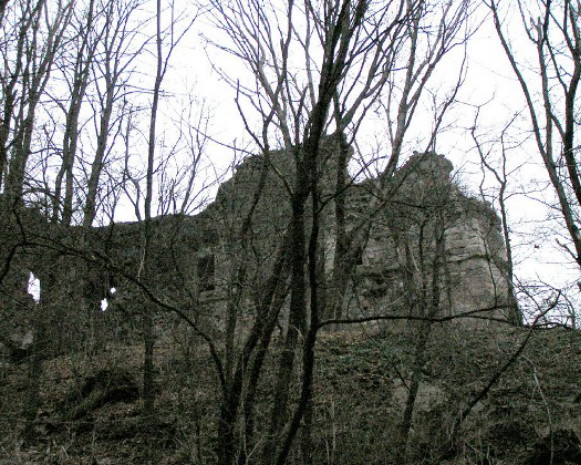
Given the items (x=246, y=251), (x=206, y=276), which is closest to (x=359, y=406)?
(x=246, y=251)

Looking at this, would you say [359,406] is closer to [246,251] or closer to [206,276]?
[246,251]

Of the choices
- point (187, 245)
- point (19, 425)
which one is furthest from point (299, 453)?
point (187, 245)

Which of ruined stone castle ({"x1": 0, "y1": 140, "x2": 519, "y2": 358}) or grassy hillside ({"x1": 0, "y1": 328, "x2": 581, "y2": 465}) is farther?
ruined stone castle ({"x1": 0, "y1": 140, "x2": 519, "y2": 358})

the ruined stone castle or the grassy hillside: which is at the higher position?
the ruined stone castle

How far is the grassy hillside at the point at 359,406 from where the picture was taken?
4852 mm

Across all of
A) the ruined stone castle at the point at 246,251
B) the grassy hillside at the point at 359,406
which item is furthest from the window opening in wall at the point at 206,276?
the grassy hillside at the point at 359,406

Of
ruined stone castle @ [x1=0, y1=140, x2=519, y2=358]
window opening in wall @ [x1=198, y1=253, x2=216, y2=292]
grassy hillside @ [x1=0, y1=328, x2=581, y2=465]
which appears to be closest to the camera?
→ grassy hillside @ [x1=0, y1=328, x2=581, y2=465]

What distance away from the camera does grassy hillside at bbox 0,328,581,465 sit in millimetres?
4852

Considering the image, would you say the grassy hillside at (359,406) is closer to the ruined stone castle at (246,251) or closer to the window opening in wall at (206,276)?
the ruined stone castle at (246,251)

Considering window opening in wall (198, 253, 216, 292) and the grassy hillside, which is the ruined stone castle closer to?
window opening in wall (198, 253, 216, 292)

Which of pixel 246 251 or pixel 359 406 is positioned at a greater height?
pixel 246 251

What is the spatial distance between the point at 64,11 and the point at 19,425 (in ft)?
18.8

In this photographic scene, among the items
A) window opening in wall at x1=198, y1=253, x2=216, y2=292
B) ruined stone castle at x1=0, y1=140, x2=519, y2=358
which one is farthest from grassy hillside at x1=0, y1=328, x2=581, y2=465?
window opening in wall at x1=198, y1=253, x2=216, y2=292

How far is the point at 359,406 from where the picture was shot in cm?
593
